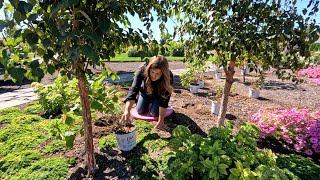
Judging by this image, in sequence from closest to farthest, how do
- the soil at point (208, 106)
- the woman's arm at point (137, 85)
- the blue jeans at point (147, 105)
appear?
the soil at point (208, 106)
the woman's arm at point (137, 85)
the blue jeans at point (147, 105)

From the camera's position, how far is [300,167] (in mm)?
3832

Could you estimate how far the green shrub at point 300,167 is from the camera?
3.60 metres

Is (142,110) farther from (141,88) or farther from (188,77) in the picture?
(188,77)

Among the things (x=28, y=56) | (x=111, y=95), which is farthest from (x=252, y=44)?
(x=28, y=56)

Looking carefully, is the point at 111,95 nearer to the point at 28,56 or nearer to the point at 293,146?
the point at 28,56

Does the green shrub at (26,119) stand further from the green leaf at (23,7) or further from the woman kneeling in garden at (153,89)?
the green leaf at (23,7)

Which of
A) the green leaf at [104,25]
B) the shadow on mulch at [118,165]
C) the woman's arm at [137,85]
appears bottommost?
the shadow on mulch at [118,165]

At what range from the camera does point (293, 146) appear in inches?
197

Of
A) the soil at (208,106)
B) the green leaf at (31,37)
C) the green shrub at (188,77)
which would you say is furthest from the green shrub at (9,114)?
the green shrub at (188,77)

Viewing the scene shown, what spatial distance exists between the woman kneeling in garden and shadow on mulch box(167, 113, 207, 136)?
1.01 feet

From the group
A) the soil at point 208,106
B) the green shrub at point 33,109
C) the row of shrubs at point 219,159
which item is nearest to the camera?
the row of shrubs at point 219,159

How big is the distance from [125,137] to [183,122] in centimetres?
187

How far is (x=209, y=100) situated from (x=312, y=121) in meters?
3.46

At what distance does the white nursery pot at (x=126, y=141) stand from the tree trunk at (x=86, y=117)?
495mm
